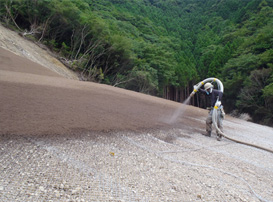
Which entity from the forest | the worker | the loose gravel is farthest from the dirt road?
the forest

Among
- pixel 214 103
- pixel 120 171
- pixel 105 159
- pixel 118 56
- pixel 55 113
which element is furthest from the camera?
pixel 118 56

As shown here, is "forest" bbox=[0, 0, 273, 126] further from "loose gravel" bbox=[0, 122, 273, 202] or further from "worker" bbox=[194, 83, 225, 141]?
"loose gravel" bbox=[0, 122, 273, 202]

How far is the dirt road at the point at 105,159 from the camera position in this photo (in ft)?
8.00

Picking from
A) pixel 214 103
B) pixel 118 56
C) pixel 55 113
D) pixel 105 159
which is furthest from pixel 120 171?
pixel 118 56

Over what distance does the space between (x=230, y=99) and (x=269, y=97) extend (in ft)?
23.5

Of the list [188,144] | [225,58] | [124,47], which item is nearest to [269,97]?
[225,58]

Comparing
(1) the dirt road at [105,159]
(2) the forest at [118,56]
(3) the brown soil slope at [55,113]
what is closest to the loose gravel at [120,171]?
(1) the dirt road at [105,159]

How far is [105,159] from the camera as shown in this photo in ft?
10.8

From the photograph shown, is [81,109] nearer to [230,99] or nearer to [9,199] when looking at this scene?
[9,199]

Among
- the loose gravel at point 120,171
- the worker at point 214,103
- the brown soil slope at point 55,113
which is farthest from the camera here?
the worker at point 214,103

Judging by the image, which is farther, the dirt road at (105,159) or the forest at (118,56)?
the forest at (118,56)

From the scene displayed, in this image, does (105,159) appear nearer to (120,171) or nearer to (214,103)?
(120,171)

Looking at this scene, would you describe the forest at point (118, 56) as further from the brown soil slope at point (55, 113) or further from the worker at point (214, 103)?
the worker at point (214, 103)

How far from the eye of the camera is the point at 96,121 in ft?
17.1
